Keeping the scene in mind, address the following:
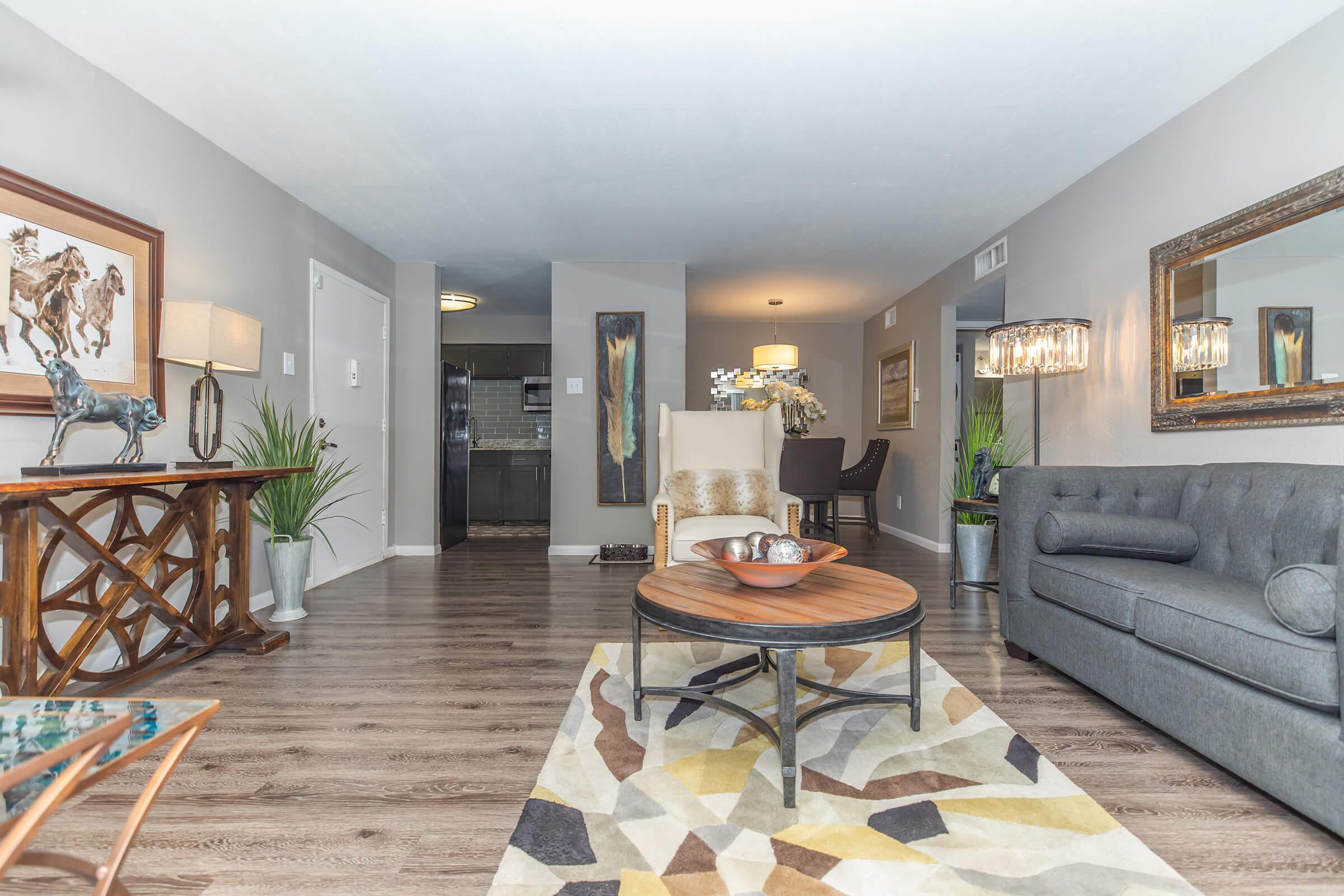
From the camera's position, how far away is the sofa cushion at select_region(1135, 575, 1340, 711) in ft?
4.72

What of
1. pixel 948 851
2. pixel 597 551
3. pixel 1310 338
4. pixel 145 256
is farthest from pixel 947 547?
pixel 145 256

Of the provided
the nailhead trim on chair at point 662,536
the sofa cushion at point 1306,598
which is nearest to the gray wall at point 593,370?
the nailhead trim on chair at point 662,536

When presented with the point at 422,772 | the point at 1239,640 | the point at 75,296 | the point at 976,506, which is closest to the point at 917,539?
the point at 976,506

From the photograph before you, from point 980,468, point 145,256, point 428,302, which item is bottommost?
point 980,468

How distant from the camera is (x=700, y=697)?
75.9 inches

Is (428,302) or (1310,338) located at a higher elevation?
(428,302)

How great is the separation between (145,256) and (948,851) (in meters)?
3.55

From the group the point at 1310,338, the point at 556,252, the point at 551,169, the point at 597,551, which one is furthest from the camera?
the point at 597,551

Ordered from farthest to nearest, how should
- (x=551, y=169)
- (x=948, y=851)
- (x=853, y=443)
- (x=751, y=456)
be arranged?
(x=853, y=443)
(x=751, y=456)
(x=551, y=169)
(x=948, y=851)

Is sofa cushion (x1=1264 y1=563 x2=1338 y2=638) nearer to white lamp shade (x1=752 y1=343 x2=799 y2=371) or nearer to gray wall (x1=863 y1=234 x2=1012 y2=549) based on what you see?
gray wall (x1=863 y1=234 x2=1012 y2=549)

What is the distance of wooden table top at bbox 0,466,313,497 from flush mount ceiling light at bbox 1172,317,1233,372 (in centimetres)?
393

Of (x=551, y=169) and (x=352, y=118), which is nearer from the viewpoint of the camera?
(x=352, y=118)

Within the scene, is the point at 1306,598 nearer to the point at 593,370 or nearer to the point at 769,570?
the point at 769,570

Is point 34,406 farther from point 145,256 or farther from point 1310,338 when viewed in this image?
point 1310,338
